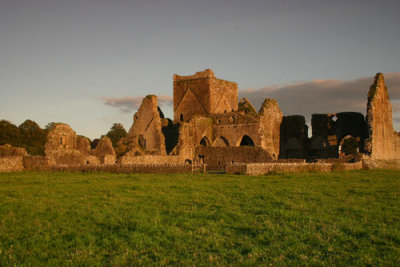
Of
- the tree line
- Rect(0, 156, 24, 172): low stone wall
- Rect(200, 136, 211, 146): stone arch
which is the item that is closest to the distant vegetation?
the tree line

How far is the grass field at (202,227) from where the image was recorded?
6.70 metres

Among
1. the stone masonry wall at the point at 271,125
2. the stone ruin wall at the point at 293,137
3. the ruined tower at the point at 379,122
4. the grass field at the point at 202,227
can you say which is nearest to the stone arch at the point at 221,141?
the stone masonry wall at the point at 271,125

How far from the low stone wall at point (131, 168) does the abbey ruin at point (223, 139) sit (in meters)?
0.07

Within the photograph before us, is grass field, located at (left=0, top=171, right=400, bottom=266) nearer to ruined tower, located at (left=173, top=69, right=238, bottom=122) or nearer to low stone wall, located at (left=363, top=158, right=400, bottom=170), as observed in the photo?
low stone wall, located at (left=363, top=158, right=400, bottom=170)

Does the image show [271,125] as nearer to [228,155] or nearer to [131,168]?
[228,155]

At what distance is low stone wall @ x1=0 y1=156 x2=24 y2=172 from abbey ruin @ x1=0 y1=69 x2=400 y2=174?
55mm

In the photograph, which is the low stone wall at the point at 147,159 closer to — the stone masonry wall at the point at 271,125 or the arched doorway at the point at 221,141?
the arched doorway at the point at 221,141

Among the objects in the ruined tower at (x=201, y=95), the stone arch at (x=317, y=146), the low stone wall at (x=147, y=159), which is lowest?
the low stone wall at (x=147, y=159)

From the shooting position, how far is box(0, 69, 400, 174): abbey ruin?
26422 millimetres

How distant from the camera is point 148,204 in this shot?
36.5 ft

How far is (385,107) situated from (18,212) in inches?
1323

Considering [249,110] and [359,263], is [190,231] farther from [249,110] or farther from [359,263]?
[249,110]

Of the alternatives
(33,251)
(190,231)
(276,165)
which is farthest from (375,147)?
(33,251)

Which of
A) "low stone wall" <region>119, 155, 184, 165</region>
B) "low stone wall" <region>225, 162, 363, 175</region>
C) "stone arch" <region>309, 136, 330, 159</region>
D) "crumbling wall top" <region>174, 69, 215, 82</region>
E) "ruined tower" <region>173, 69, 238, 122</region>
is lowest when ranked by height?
"low stone wall" <region>225, 162, 363, 175</region>
